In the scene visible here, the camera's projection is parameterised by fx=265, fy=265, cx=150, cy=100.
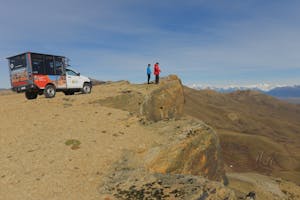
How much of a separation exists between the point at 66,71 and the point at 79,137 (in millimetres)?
11806

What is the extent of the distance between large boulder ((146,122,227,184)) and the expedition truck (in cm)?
1338

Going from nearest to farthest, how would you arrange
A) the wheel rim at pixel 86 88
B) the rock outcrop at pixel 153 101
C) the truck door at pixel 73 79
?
Answer: the rock outcrop at pixel 153 101 → the truck door at pixel 73 79 → the wheel rim at pixel 86 88

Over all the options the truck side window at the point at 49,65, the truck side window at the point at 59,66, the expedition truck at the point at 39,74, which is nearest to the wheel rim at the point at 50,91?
the expedition truck at the point at 39,74

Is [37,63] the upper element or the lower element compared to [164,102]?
upper

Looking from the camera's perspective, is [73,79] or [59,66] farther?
[73,79]

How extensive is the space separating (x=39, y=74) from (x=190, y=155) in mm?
15248

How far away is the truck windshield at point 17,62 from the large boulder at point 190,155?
47.6ft

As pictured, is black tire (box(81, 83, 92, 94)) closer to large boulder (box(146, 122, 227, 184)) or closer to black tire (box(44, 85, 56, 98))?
black tire (box(44, 85, 56, 98))

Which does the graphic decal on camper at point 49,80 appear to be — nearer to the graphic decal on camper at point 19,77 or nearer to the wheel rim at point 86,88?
the graphic decal on camper at point 19,77

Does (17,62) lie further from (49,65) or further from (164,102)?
Answer: (164,102)

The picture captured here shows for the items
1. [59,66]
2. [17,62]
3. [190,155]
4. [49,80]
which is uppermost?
[17,62]

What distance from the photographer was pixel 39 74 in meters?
24.2

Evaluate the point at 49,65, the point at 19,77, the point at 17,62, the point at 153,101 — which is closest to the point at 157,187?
the point at 153,101

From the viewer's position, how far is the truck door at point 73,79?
27681mm
